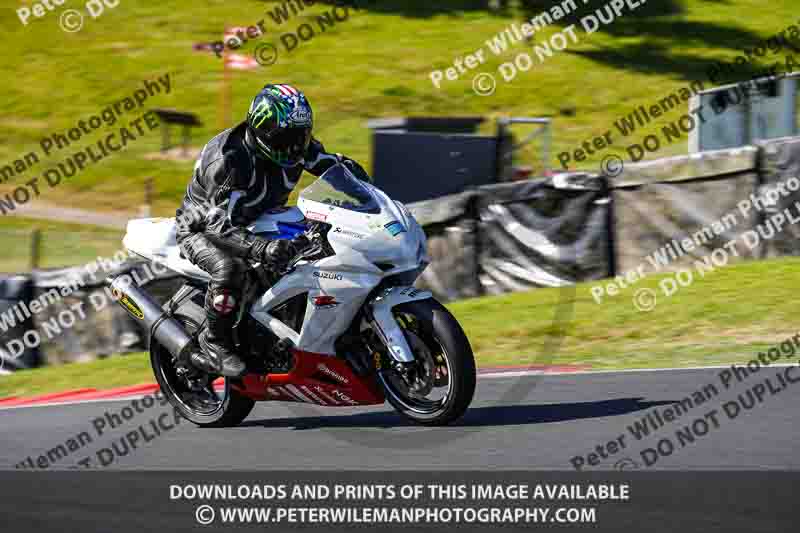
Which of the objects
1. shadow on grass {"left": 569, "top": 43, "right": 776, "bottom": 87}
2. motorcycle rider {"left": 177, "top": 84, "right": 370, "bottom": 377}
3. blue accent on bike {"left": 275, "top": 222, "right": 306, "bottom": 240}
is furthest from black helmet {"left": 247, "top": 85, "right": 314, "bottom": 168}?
shadow on grass {"left": 569, "top": 43, "right": 776, "bottom": 87}

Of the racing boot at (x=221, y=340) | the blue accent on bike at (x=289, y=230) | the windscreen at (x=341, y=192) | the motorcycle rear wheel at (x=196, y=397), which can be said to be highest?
the windscreen at (x=341, y=192)

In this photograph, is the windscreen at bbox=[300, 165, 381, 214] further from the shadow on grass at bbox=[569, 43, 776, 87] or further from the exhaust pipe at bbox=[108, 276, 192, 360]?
the shadow on grass at bbox=[569, 43, 776, 87]

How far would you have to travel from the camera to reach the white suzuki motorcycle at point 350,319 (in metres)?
6.19

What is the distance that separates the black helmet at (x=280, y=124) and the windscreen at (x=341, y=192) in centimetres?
23

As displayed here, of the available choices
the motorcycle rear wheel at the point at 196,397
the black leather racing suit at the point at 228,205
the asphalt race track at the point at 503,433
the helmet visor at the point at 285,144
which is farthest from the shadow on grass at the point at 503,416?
the helmet visor at the point at 285,144

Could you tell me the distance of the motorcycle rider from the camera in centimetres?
643

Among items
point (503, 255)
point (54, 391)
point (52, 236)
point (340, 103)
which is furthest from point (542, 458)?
point (340, 103)

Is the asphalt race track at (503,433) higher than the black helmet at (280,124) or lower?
lower

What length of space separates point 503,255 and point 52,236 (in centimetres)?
553

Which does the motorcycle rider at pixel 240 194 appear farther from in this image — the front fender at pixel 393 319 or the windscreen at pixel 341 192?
the front fender at pixel 393 319

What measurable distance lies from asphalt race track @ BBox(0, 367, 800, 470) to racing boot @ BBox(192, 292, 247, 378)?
1.35 ft

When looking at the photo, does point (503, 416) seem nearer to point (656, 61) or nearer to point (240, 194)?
point (240, 194)

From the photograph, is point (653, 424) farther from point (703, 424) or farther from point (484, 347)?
point (484, 347)

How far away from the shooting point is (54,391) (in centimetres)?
1054
